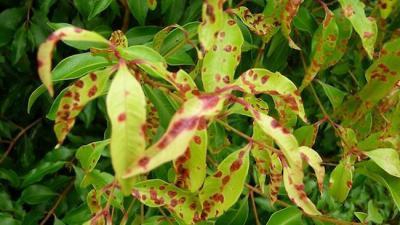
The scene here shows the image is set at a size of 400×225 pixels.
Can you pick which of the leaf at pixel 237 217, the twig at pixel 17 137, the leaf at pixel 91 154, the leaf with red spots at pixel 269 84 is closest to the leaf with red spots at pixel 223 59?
the leaf with red spots at pixel 269 84

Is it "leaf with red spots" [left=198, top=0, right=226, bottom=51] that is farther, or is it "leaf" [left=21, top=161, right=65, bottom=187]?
"leaf" [left=21, top=161, right=65, bottom=187]

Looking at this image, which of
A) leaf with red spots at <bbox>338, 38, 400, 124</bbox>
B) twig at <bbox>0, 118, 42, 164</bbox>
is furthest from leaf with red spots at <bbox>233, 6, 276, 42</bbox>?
twig at <bbox>0, 118, 42, 164</bbox>

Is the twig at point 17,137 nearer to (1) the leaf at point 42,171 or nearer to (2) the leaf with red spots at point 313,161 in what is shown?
(1) the leaf at point 42,171

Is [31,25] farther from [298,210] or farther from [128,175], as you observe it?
[128,175]

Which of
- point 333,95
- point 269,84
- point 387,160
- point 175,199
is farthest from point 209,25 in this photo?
point 333,95

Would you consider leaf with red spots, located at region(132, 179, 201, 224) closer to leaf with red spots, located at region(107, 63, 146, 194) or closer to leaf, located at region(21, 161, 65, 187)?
leaf with red spots, located at region(107, 63, 146, 194)

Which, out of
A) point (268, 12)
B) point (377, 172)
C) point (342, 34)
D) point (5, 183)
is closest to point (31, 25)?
point (5, 183)
